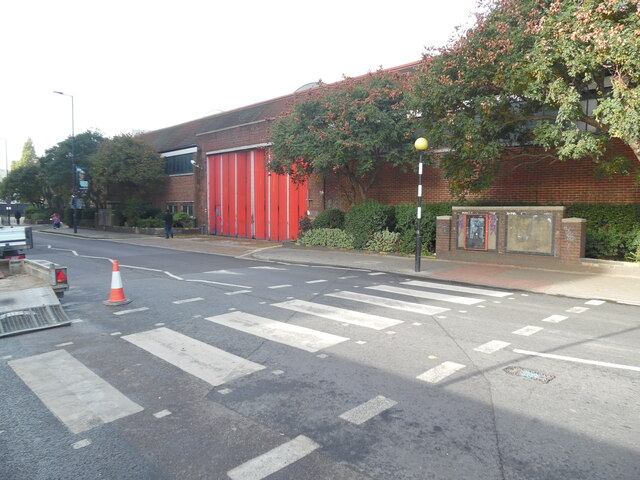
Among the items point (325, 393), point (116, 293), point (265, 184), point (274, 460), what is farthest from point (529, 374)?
point (265, 184)

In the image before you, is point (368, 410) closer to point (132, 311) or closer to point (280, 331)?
point (280, 331)

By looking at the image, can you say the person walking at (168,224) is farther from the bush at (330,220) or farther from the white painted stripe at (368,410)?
the white painted stripe at (368,410)

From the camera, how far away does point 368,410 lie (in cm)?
412

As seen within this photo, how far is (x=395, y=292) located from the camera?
9.94 m

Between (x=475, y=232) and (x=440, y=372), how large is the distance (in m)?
10.7

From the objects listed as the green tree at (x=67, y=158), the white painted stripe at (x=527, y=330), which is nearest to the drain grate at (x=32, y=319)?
the white painted stripe at (x=527, y=330)

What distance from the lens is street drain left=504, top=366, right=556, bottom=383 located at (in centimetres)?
484

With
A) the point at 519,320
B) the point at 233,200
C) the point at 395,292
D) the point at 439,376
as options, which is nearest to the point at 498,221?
the point at 395,292

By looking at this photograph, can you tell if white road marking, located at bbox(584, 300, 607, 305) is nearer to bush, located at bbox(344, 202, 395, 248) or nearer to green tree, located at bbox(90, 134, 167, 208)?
bush, located at bbox(344, 202, 395, 248)

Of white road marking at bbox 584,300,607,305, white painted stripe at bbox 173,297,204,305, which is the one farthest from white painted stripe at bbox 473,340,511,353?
white painted stripe at bbox 173,297,204,305

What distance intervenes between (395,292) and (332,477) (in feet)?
23.0

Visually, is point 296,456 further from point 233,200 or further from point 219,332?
point 233,200

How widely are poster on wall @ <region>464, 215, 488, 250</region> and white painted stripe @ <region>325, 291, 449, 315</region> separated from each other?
22.3ft

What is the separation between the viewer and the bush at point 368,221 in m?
17.9
